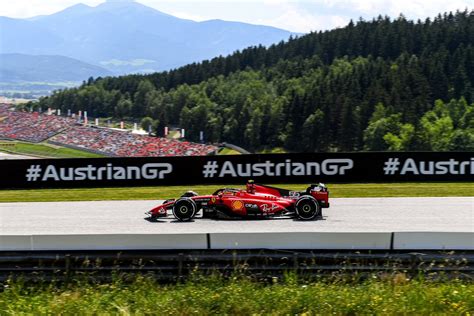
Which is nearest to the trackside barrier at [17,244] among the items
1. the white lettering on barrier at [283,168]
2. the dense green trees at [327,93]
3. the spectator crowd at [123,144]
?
the white lettering on barrier at [283,168]

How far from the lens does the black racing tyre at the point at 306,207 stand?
44.8ft

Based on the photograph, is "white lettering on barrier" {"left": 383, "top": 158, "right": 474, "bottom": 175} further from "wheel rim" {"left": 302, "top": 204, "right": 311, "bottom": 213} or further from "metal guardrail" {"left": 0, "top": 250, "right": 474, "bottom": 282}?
"metal guardrail" {"left": 0, "top": 250, "right": 474, "bottom": 282}

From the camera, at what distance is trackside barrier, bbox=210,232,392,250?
29.2 ft

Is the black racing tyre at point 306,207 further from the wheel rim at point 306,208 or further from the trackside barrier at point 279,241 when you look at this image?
the trackside barrier at point 279,241

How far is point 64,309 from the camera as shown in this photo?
7367 mm

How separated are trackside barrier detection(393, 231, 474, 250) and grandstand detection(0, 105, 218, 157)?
6700 cm

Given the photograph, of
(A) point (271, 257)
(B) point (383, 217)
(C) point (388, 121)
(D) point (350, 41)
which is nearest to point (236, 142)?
(C) point (388, 121)

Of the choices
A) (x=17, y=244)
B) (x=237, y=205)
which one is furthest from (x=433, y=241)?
(x=17, y=244)

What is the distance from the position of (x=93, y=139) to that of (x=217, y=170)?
64968 mm

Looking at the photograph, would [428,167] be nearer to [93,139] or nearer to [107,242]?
[107,242]

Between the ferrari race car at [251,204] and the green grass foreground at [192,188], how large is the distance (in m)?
4.70

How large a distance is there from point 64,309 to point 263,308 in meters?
2.32

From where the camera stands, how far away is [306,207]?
1366 centimetres

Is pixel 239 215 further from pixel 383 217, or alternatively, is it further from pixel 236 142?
pixel 236 142
